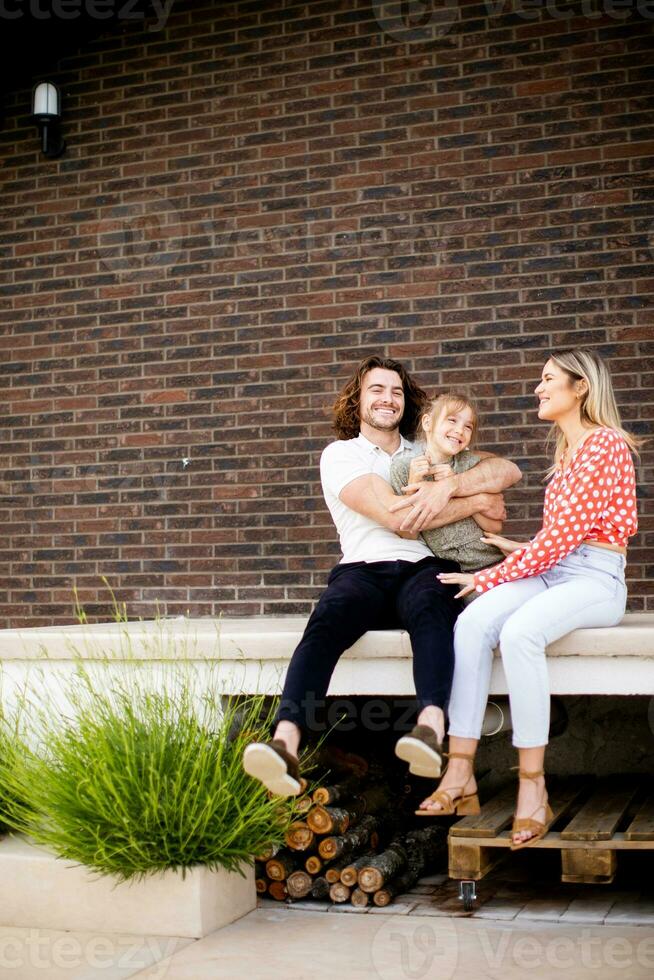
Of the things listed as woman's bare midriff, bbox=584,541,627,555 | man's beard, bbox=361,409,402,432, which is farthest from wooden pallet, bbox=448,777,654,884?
man's beard, bbox=361,409,402,432

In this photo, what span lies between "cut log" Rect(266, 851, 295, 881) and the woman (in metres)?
0.69

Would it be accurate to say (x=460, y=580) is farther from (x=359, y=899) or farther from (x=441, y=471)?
(x=359, y=899)

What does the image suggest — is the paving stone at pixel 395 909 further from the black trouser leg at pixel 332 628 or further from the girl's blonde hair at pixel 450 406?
the girl's blonde hair at pixel 450 406

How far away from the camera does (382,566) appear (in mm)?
3826

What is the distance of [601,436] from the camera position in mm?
3512

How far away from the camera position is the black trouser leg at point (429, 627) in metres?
3.27

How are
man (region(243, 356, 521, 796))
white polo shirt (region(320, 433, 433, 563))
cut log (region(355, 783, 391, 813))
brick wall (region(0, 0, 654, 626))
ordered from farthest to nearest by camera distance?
brick wall (region(0, 0, 654, 626)) → cut log (region(355, 783, 391, 813)) → white polo shirt (region(320, 433, 433, 563)) → man (region(243, 356, 521, 796))

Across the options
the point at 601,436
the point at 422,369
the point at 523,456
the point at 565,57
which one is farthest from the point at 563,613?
the point at 565,57

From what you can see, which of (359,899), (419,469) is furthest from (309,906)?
(419,469)

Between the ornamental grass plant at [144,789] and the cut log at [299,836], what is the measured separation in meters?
0.10

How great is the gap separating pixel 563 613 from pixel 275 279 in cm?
275

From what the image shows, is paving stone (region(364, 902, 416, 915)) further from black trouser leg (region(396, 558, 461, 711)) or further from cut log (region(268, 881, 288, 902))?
black trouser leg (region(396, 558, 461, 711))

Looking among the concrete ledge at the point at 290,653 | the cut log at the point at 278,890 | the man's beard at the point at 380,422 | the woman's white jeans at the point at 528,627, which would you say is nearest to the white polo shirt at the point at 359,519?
the man's beard at the point at 380,422

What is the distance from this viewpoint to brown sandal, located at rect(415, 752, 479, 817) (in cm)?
324
